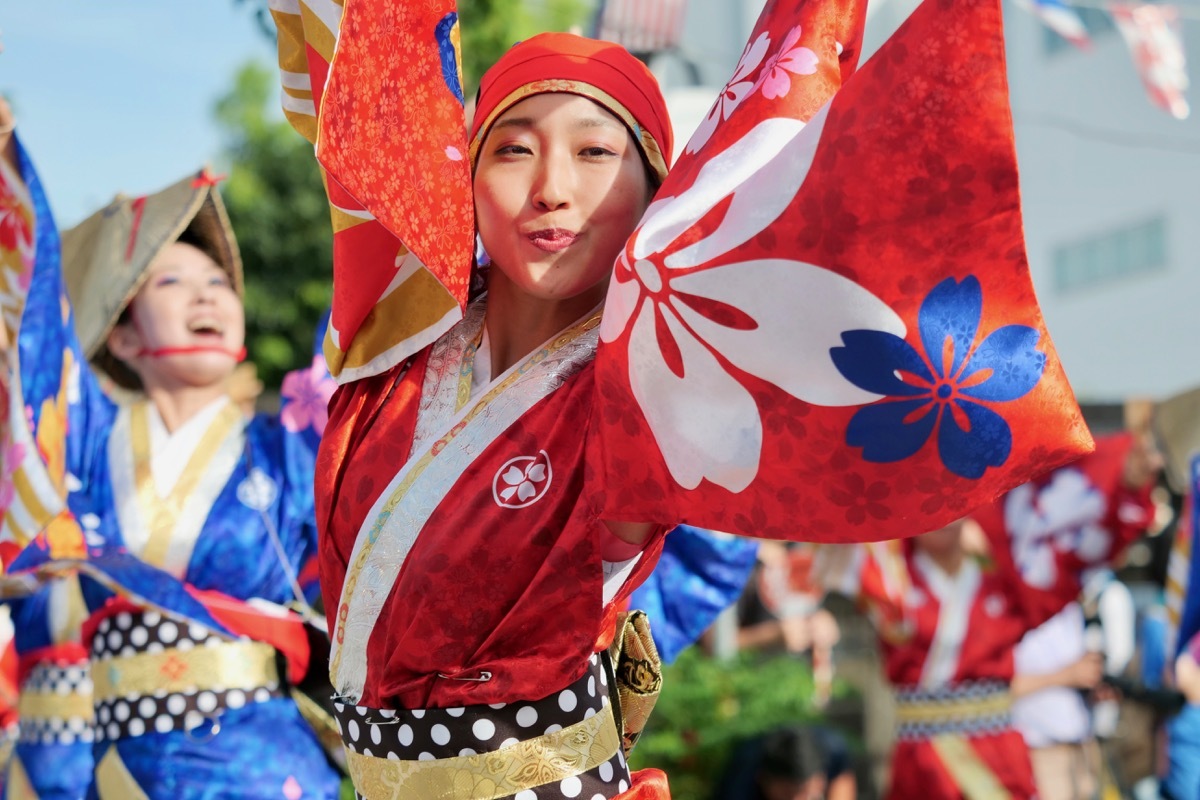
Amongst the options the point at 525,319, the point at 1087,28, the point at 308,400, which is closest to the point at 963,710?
the point at 308,400

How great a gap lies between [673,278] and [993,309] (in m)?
0.30

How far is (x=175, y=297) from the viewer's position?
323cm

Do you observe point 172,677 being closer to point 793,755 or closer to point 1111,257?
point 793,755

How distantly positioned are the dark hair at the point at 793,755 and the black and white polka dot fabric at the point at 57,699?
8.17ft

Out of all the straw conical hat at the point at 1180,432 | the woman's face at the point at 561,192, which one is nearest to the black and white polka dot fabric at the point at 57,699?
the woman's face at the point at 561,192

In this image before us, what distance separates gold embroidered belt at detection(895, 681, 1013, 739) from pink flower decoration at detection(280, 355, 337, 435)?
2.61 metres

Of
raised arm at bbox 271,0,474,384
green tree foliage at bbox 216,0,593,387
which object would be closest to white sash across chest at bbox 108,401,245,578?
raised arm at bbox 271,0,474,384

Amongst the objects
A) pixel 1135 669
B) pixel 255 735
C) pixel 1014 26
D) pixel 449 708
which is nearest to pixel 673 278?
pixel 449 708

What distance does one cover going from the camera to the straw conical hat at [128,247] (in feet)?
10.7

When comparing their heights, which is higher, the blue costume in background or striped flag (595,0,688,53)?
striped flag (595,0,688,53)

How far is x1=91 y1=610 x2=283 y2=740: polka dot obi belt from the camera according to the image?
287 cm

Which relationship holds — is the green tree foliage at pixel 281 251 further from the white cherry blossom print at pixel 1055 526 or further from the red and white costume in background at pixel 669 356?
the red and white costume in background at pixel 669 356

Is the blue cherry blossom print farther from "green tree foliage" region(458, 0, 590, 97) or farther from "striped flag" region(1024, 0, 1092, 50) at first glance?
"green tree foliage" region(458, 0, 590, 97)

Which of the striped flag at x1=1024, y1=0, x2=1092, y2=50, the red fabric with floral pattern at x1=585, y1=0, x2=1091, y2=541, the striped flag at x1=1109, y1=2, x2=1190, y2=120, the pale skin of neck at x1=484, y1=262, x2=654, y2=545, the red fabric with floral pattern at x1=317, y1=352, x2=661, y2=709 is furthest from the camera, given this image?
the striped flag at x1=1109, y1=2, x2=1190, y2=120
